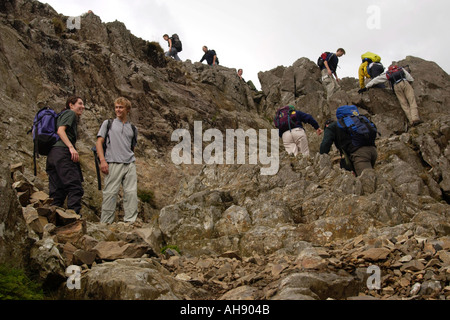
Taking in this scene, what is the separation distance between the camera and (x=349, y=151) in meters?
11.8

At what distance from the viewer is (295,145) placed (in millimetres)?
13617

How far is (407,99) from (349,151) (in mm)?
9149

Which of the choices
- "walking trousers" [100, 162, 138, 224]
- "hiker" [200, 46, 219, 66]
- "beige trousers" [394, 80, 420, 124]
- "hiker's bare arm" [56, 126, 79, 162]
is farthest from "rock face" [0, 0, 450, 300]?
"hiker" [200, 46, 219, 66]

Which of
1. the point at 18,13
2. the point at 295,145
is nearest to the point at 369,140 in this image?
the point at 295,145

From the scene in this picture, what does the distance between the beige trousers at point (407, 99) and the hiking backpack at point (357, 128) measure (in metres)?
8.21

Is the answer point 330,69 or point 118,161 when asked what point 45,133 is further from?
point 330,69

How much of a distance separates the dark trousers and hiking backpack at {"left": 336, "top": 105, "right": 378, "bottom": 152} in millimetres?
7559

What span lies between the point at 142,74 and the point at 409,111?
13241 millimetres

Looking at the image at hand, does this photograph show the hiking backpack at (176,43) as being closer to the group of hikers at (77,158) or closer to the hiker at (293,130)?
the hiker at (293,130)

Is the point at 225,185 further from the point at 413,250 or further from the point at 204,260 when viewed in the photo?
the point at 413,250

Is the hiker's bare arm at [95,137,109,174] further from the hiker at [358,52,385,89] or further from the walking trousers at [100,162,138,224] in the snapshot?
the hiker at [358,52,385,89]

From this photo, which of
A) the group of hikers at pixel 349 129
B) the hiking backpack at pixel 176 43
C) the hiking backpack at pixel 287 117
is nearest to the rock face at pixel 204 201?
the group of hikers at pixel 349 129

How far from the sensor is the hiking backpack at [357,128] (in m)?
11.4

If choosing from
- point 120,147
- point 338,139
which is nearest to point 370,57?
point 338,139
